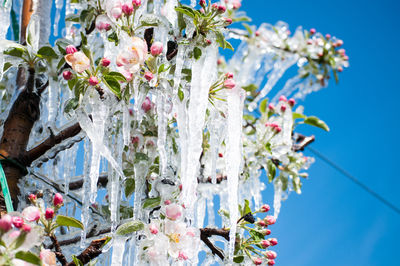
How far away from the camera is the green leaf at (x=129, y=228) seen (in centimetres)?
113

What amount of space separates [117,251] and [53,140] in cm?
44

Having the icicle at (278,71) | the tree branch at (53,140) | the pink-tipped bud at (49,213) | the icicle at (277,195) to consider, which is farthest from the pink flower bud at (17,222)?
the icicle at (278,71)

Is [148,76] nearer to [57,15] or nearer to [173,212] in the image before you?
[173,212]

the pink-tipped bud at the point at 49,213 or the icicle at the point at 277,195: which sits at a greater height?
the icicle at the point at 277,195

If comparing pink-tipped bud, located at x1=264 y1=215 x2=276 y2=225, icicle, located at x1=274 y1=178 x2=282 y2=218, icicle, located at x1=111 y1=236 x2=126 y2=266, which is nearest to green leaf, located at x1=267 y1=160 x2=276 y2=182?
icicle, located at x1=274 y1=178 x2=282 y2=218

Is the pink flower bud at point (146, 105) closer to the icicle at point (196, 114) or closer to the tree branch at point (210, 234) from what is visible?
the icicle at point (196, 114)

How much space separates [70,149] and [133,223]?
0.51 metres

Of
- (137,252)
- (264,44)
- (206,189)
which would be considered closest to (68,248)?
(137,252)

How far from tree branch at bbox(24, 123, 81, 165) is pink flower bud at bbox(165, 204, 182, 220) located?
401 millimetres

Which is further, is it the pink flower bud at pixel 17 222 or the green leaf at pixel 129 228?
the green leaf at pixel 129 228

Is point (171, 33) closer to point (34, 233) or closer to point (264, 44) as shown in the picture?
point (34, 233)

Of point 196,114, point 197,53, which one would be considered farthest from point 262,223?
point 197,53

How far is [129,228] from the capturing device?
1.14m

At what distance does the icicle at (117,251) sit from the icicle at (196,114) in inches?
7.3
